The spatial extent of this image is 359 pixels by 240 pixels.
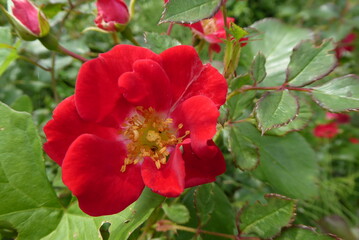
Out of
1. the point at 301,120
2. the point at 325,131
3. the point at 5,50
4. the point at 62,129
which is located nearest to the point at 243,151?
the point at 301,120

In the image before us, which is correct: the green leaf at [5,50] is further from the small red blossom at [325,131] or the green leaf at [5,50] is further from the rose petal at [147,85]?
the small red blossom at [325,131]

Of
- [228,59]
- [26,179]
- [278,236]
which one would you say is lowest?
[278,236]

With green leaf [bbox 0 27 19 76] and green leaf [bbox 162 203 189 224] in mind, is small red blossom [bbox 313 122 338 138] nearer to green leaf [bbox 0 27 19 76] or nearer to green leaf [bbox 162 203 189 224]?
green leaf [bbox 162 203 189 224]

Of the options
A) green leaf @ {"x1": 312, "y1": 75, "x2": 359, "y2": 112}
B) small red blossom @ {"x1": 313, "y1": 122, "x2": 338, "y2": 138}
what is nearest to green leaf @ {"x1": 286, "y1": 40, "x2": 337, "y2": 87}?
green leaf @ {"x1": 312, "y1": 75, "x2": 359, "y2": 112}

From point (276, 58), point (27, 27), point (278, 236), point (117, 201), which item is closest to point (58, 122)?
point (117, 201)

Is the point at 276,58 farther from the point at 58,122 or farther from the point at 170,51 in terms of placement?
the point at 58,122
